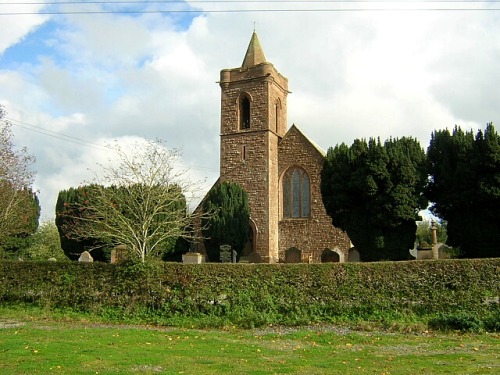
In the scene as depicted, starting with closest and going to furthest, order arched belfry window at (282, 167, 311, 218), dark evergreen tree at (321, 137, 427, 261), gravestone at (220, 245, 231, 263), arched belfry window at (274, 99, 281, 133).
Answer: dark evergreen tree at (321, 137, 427, 261) < gravestone at (220, 245, 231, 263) < arched belfry window at (282, 167, 311, 218) < arched belfry window at (274, 99, 281, 133)

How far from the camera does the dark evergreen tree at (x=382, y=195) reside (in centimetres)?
2431

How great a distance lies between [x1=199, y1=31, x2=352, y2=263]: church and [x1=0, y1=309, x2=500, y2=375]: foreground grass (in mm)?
20297

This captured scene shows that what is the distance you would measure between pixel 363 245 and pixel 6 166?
1622 cm

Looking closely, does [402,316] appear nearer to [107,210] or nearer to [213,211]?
[107,210]

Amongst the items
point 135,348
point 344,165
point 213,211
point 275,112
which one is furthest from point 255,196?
point 135,348

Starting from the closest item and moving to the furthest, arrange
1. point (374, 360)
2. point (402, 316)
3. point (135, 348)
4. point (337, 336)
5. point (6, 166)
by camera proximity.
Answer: point (374, 360) → point (135, 348) → point (337, 336) → point (402, 316) → point (6, 166)

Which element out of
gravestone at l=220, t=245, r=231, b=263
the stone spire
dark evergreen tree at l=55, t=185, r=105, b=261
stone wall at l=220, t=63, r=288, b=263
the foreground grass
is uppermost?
the stone spire

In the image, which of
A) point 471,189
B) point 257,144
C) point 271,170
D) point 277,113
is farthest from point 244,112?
point 471,189

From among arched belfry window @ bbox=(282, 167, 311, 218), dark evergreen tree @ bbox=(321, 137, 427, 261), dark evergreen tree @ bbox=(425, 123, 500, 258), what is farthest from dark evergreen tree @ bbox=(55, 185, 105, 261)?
dark evergreen tree @ bbox=(425, 123, 500, 258)

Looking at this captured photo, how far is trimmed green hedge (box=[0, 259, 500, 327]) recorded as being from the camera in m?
14.1

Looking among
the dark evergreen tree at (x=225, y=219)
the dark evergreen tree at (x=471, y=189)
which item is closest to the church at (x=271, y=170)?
the dark evergreen tree at (x=225, y=219)

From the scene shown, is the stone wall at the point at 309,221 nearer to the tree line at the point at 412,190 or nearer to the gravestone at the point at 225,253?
the gravestone at the point at 225,253

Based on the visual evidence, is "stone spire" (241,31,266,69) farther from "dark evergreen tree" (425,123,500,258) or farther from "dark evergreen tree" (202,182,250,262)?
"dark evergreen tree" (425,123,500,258)

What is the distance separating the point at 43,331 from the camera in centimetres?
1264
